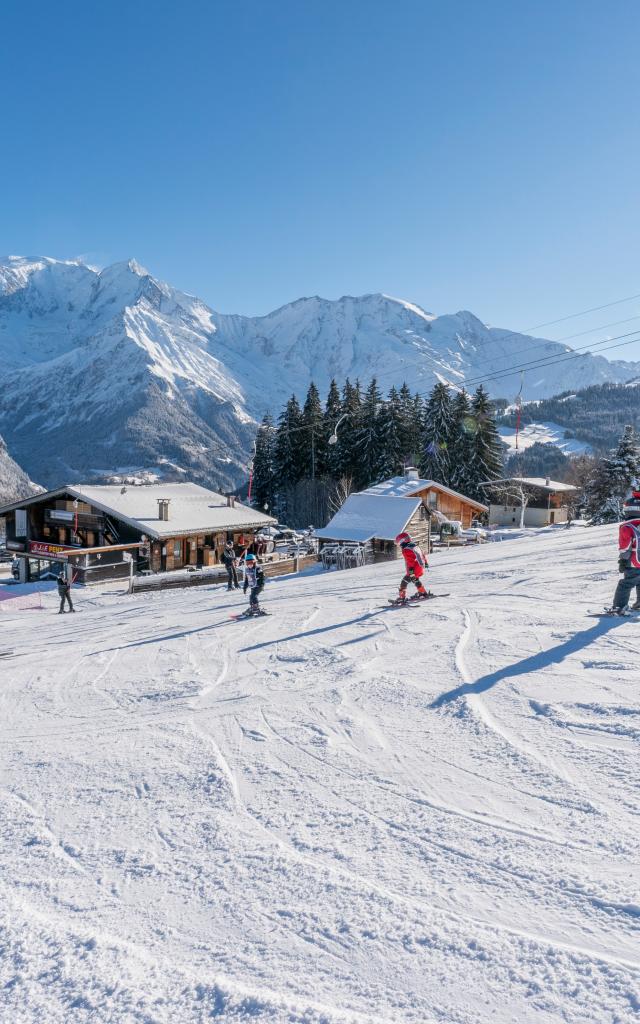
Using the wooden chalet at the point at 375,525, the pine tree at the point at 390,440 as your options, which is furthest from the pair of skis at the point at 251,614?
the pine tree at the point at 390,440

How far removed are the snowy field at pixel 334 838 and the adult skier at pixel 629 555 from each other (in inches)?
37.4

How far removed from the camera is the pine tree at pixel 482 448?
5300 centimetres

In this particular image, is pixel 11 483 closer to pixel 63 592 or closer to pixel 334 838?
pixel 63 592

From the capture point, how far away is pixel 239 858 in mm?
4188

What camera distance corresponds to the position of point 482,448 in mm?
53406

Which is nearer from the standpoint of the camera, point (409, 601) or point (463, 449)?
point (409, 601)

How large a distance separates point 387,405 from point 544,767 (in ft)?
168

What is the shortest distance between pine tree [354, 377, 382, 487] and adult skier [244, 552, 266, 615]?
41.1m

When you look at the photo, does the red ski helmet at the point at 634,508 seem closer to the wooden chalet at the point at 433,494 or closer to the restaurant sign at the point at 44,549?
the wooden chalet at the point at 433,494

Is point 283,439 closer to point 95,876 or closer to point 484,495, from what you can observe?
point 484,495

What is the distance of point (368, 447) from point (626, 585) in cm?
4560

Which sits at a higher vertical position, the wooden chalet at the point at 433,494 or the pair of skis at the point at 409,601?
the wooden chalet at the point at 433,494

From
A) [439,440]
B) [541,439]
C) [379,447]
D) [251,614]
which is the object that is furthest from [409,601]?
[541,439]

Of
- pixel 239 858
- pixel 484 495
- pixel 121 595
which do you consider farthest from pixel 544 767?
pixel 484 495
